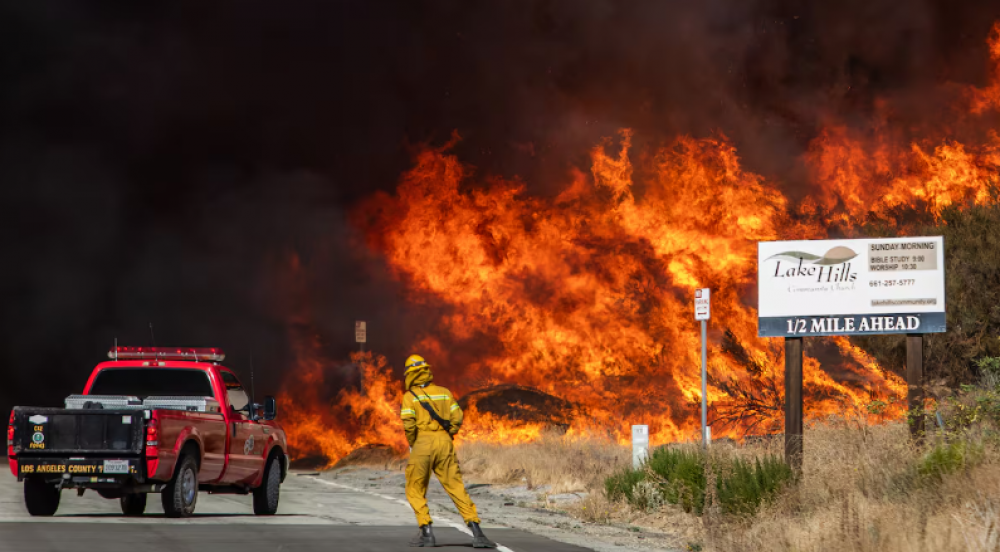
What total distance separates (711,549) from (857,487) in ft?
5.77

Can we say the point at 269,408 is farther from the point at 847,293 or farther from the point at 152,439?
the point at 847,293

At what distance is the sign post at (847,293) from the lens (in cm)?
1664

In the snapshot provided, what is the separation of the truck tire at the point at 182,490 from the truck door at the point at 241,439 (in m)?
0.76

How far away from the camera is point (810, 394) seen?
118 feet

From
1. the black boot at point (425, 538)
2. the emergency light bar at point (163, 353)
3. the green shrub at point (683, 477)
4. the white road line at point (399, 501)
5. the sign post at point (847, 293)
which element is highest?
the sign post at point (847, 293)

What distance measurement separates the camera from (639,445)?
19812mm

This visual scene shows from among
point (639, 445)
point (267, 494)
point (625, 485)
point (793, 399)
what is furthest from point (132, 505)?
point (793, 399)

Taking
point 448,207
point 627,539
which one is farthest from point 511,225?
point 627,539

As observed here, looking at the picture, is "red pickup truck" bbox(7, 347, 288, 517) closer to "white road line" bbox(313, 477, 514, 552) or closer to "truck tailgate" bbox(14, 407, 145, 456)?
"truck tailgate" bbox(14, 407, 145, 456)

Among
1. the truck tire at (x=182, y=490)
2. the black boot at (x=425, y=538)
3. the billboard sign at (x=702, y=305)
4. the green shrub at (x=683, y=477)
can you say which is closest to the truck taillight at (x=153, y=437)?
the truck tire at (x=182, y=490)

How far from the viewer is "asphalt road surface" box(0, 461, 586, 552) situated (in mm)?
12688

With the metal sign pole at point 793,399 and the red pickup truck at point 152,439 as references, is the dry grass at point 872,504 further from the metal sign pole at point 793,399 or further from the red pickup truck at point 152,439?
the red pickup truck at point 152,439

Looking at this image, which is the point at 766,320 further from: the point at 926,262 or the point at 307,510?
the point at 307,510

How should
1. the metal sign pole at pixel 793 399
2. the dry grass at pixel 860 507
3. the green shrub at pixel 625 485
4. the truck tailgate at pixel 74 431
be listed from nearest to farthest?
the dry grass at pixel 860 507 → the truck tailgate at pixel 74 431 → the metal sign pole at pixel 793 399 → the green shrub at pixel 625 485
